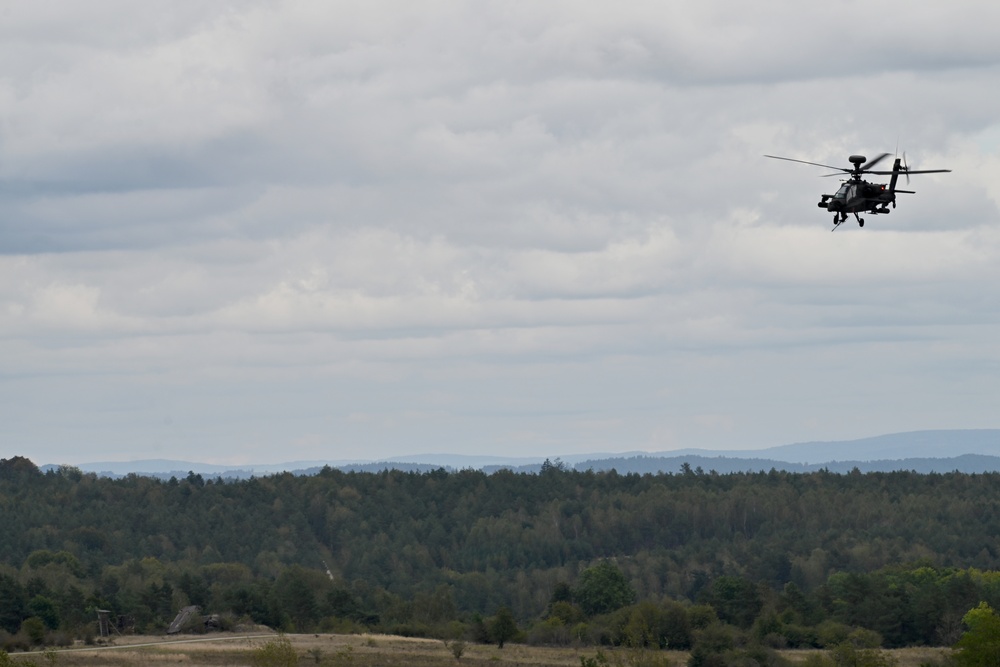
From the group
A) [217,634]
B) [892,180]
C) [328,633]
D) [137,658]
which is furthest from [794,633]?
[892,180]

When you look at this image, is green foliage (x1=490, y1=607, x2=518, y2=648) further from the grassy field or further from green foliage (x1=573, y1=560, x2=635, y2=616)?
green foliage (x1=573, y1=560, x2=635, y2=616)

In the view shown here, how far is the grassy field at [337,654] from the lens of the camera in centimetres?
10875

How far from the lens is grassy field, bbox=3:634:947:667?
357 ft

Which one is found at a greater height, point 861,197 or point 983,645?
point 861,197

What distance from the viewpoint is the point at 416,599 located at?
587 feet

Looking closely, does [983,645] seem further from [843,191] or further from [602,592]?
[602,592]

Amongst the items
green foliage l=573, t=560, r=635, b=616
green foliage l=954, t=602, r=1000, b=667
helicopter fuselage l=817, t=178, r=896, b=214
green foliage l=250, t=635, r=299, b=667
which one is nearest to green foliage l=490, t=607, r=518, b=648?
green foliage l=573, t=560, r=635, b=616

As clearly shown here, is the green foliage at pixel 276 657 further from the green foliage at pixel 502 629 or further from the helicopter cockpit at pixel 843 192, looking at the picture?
the green foliage at pixel 502 629

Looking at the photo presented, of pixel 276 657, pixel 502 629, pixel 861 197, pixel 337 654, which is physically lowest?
pixel 502 629

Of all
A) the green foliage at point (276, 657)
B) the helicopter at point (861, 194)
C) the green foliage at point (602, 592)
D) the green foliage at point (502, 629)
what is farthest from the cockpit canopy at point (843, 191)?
the green foliage at point (602, 592)

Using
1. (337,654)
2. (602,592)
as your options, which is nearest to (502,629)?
(602,592)

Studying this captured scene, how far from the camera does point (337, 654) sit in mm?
114812

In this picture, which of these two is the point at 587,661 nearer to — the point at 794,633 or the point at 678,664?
the point at 678,664

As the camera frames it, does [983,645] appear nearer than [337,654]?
Yes
